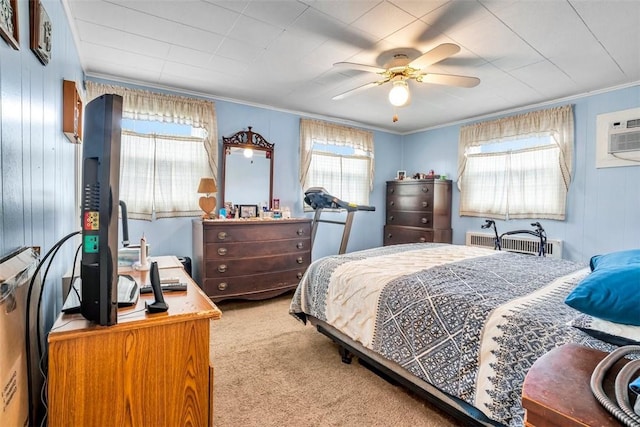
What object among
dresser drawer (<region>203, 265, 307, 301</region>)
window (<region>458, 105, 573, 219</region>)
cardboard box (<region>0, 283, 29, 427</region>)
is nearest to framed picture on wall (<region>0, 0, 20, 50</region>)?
cardboard box (<region>0, 283, 29, 427</region>)

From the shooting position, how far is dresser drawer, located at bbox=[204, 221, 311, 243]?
11.2ft

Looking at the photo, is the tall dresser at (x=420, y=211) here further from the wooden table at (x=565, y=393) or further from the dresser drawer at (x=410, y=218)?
the wooden table at (x=565, y=393)

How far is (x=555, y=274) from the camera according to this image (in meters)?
2.12

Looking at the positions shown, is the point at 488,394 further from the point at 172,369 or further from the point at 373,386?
the point at 172,369

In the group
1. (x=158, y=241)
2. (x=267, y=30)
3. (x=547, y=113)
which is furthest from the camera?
(x=547, y=113)

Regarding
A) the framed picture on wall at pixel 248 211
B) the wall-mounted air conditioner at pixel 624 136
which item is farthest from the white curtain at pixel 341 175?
the wall-mounted air conditioner at pixel 624 136

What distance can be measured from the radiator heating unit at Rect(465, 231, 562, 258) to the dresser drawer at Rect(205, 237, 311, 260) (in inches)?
94.1

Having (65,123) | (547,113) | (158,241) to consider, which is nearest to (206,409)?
(65,123)

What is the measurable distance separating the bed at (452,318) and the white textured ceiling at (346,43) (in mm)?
1669

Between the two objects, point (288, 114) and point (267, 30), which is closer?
point (267, 30)

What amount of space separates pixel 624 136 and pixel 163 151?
16.0ft

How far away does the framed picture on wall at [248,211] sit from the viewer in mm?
4000

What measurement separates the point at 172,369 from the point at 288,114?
3.86 meters

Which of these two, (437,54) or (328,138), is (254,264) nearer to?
(328,138)
